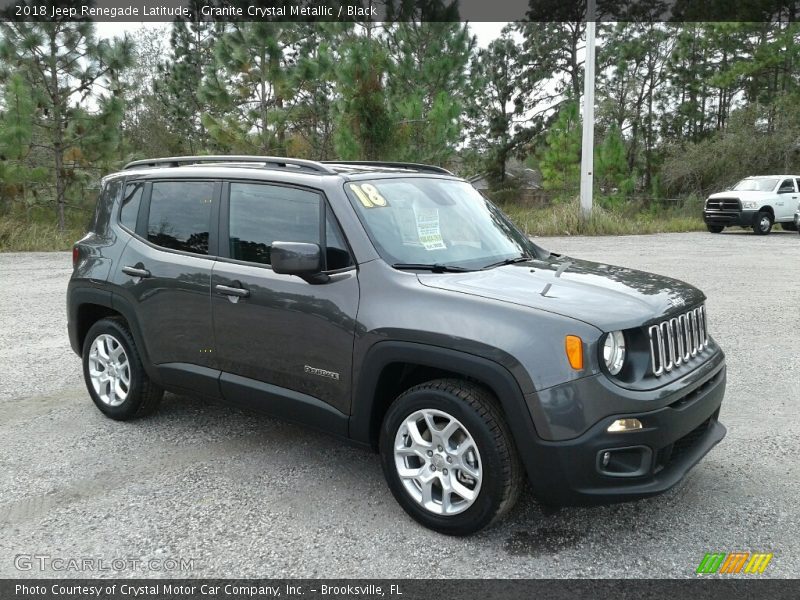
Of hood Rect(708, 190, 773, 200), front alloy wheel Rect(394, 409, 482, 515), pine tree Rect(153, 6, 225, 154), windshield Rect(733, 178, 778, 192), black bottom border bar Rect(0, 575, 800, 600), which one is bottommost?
black bottom border bar Rect(0, 575, 800, 600)

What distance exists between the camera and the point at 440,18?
24.8 metres

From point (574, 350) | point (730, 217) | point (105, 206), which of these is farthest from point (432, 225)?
point (730, 217)

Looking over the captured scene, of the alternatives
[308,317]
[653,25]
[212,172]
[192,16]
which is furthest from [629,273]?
[653,25]

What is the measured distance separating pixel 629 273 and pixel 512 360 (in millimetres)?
1417

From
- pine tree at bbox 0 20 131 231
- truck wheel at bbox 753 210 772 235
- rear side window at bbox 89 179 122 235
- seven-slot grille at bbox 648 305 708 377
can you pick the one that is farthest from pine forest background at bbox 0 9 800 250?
seven-slot grille at bbox 648 305 708 377

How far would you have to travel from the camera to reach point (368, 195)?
155 inches

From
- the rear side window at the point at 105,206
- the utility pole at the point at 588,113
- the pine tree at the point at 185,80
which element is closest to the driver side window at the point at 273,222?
the rear side window at the point at 105,206

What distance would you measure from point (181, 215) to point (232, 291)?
0.84 metres

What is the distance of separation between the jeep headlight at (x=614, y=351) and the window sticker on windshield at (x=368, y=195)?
4.92ft

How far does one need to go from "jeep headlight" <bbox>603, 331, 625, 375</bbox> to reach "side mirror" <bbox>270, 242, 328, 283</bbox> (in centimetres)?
148

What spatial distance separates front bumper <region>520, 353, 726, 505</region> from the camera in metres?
3.03

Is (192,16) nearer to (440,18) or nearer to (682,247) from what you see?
(440,18)

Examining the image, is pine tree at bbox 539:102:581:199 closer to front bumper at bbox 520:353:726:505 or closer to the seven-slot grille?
the seven-slot grille

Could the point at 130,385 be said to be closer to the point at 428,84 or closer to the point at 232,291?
the point at 232,291
